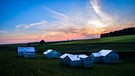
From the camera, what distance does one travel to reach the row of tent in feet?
157

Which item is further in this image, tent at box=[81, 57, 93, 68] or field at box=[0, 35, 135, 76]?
tent at box=[81, 57, 93, 68]

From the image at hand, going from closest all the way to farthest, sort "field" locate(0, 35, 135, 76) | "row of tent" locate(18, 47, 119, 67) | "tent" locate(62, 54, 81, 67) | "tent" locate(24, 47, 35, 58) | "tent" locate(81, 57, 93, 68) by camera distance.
Answer: "field" locate(0, 35, 135, 76) → "tent" locate(81, 57, 93, 68) → "tent" locate(62, 54, 81, 67) → "row of tent" locate(18, 47, 119, 67) → "tent" locate(24, 47, 35, 58)

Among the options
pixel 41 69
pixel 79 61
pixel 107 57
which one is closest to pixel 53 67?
pixel 79 61

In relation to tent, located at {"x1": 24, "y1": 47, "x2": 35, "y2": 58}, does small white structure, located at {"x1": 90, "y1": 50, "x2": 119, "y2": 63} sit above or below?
below

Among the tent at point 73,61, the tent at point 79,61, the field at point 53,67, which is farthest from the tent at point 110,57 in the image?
the tent at point 73,61

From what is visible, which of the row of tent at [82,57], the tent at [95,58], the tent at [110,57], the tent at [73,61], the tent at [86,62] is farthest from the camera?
the tent at [95,58]

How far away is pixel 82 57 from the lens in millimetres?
48938

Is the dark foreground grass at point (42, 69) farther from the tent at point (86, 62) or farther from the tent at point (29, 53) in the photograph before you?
the tent at point (29, 53)

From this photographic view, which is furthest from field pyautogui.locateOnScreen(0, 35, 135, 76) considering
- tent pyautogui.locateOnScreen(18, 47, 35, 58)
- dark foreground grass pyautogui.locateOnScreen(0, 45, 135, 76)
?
tent pyautogui.locateOnScreen(18, 47, 35, 58)

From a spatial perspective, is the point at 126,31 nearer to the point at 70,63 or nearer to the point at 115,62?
the point at 115,62

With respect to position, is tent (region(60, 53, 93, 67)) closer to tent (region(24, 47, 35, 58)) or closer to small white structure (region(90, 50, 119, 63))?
small white structure (region(90, 50, 119, 63))

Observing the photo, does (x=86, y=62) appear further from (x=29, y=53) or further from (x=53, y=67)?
(x=29, y=53)

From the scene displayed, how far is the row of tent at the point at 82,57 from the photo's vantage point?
47.7 m

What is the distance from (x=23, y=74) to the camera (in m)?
13.2
